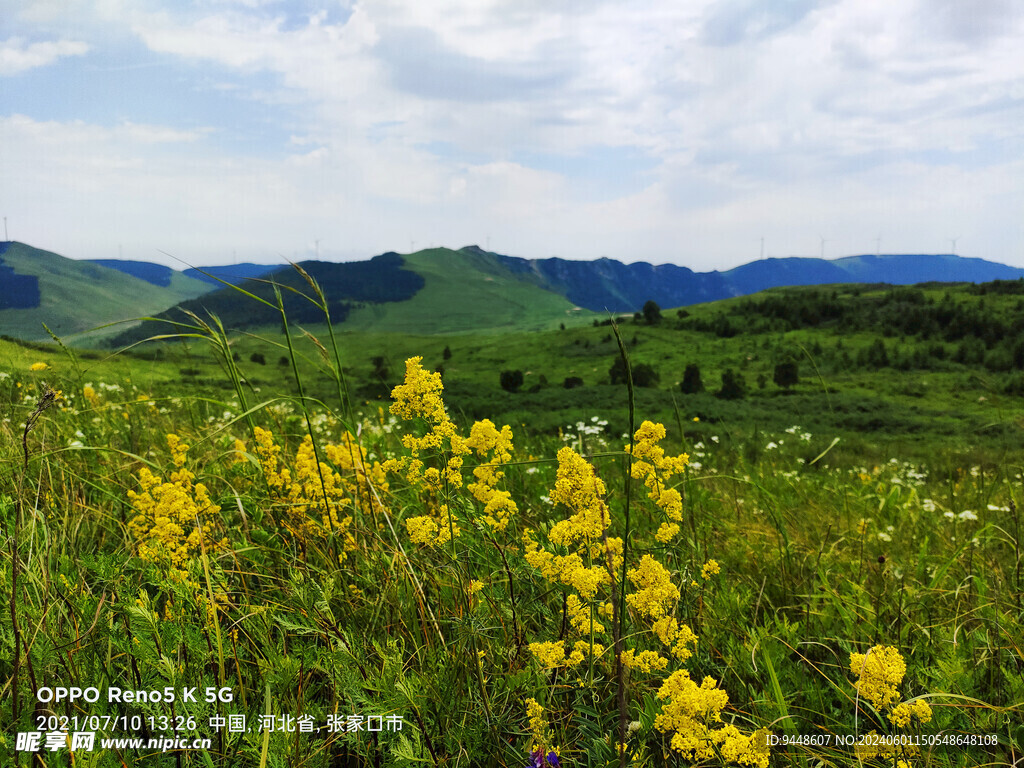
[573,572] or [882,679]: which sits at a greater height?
[573,572]

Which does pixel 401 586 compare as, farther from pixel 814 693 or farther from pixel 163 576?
pixel 814 693

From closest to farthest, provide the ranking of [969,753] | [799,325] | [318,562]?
[969,753], [318,562], [799,325]

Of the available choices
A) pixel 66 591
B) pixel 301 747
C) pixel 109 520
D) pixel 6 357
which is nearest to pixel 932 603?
pixel 301 747

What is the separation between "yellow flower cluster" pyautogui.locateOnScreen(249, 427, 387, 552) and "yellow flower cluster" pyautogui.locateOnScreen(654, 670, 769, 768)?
2.00 meters

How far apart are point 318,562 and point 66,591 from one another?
3.81 ft

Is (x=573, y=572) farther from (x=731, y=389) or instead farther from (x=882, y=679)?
(x=731, y=389)

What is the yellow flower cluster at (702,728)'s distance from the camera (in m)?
1.49

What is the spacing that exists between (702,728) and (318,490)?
262 cm

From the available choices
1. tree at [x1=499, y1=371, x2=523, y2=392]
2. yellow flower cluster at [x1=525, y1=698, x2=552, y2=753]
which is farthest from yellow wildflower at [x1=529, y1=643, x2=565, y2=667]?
tree at [x1=499, y1=371, x2=523, y2=392]

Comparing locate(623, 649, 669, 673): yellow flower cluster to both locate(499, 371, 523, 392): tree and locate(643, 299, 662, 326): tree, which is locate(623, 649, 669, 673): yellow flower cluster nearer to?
locate(499, 371, 523, 392): tree

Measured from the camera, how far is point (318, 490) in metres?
3.50

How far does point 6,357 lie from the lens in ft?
23.1

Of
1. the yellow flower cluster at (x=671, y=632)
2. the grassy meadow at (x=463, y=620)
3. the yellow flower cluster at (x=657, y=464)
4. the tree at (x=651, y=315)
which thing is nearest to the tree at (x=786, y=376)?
the tree at (x=651, y=315)

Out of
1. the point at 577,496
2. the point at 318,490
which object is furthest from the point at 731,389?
the point at 577,496
